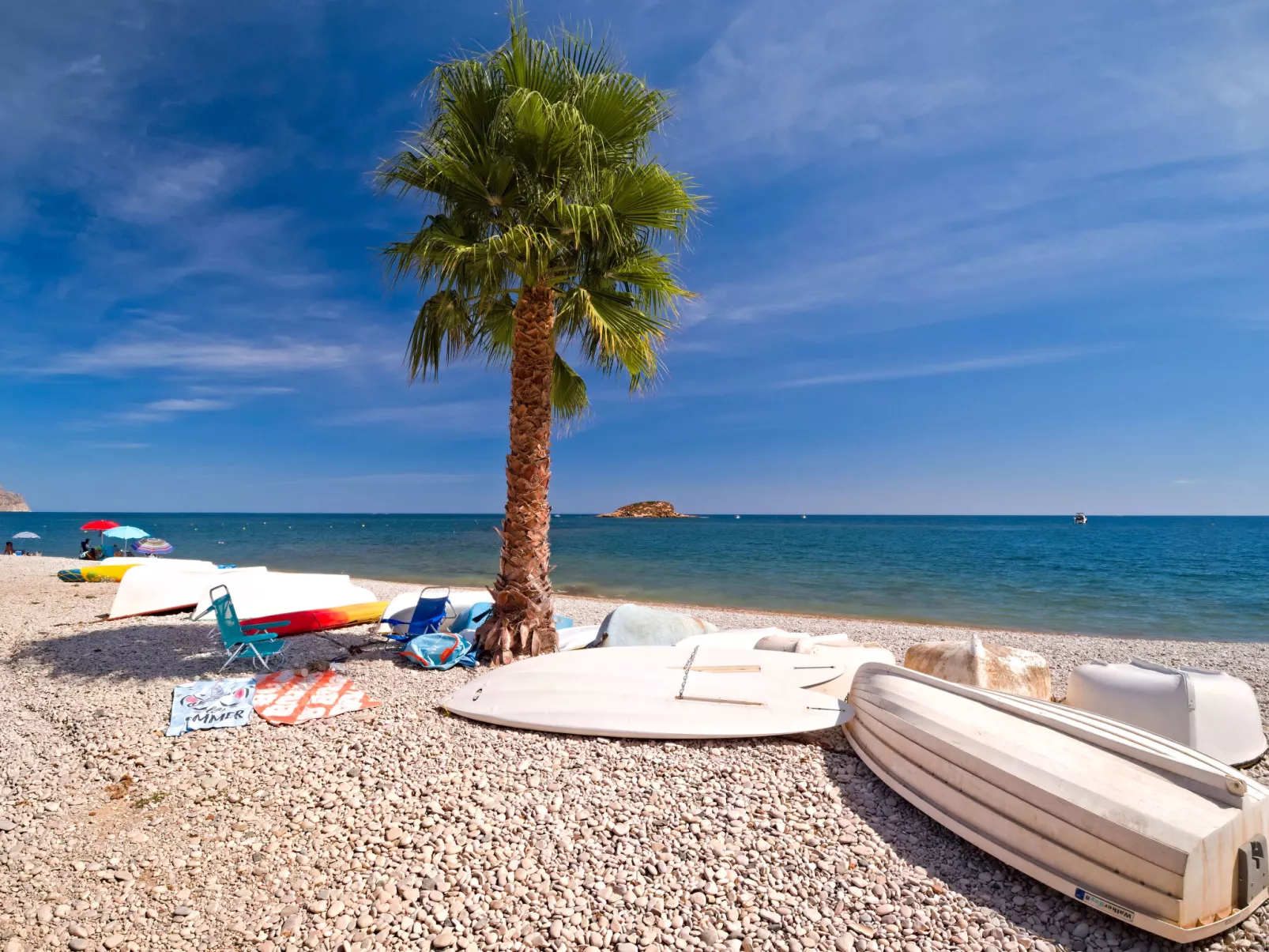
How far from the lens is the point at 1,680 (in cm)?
654

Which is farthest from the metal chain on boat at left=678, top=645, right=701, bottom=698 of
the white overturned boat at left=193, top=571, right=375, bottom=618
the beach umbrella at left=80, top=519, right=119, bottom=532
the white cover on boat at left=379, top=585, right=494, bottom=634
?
the beach umbrella at left=80, top=519, right=119, bottom=532

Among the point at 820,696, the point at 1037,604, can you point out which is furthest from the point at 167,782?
the point at 1037,604

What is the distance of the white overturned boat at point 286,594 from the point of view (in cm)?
743

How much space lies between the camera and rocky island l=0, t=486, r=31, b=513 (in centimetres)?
13800

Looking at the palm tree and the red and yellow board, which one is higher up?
the palm tree

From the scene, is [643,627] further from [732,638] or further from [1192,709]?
[1192,709]

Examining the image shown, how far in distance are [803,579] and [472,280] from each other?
1962cm

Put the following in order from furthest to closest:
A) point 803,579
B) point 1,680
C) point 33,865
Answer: point 803,579 → point 1,680 → point 33,865

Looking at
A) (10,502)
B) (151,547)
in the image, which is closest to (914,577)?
(151,547)

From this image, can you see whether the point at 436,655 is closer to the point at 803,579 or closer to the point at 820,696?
the point at 820,696

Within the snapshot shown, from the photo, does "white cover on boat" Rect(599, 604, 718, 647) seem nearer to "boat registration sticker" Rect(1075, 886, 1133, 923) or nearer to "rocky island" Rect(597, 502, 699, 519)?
"boat registration sticker" Rect(1075, 886, 1133, 923)

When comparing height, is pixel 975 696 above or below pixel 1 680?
above

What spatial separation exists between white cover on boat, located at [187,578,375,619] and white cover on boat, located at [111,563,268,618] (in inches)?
90.7

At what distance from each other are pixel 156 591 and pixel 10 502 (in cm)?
19494
